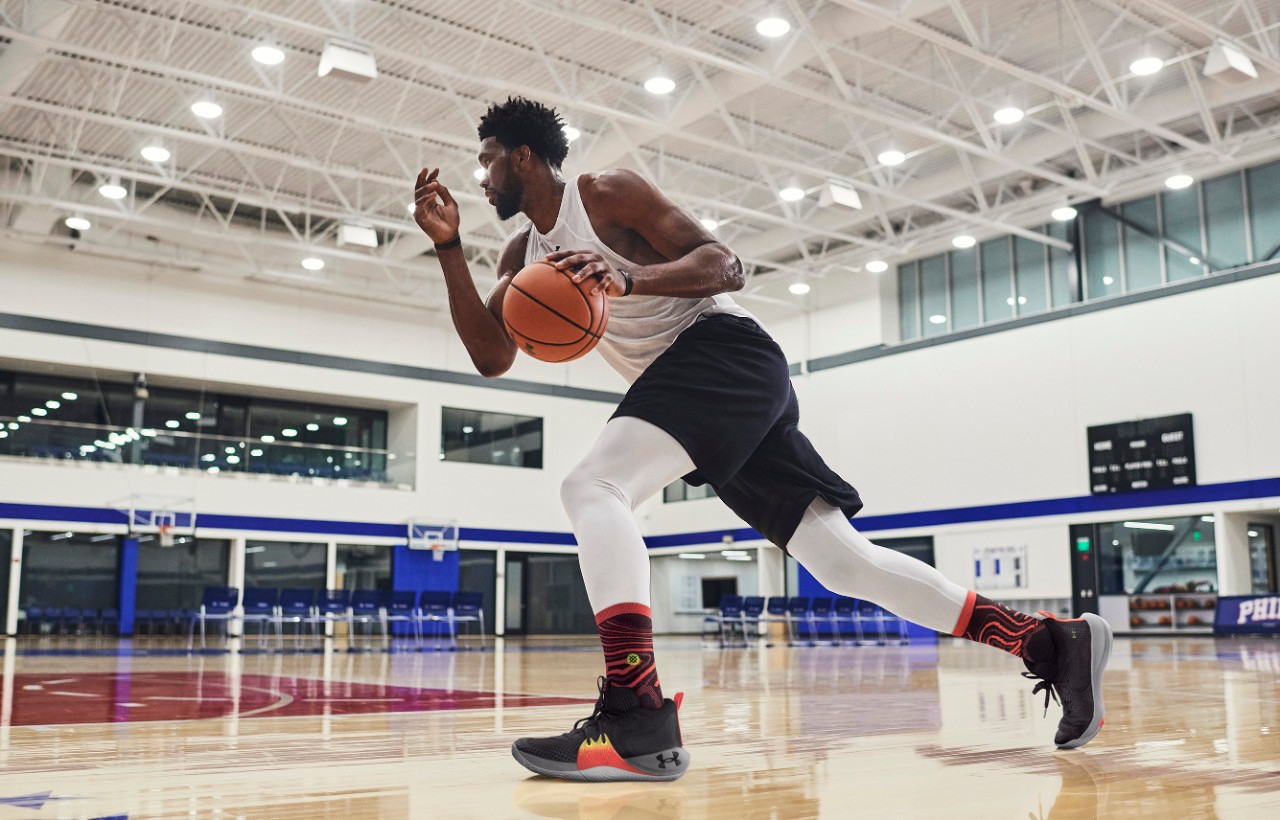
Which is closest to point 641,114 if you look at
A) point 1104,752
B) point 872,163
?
point 872,163

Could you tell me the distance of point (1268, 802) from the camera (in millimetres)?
1795

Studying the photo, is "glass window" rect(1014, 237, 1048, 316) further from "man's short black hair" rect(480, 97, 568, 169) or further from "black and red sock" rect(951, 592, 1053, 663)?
"man's short black hair" rect(480, 97, 568, 169)

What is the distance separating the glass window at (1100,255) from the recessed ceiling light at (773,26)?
9.29 meters

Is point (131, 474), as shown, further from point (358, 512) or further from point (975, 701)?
point (975, 701)

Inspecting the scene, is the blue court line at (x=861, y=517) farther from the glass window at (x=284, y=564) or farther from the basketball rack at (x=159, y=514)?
the glass window at (x=284, y=564)

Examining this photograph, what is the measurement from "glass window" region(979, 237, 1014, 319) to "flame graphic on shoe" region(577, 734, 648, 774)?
19547 mm

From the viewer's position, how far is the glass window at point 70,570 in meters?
19.2

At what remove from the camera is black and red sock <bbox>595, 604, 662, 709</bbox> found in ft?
7.13

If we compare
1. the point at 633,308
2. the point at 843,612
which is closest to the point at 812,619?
the point at 843,612

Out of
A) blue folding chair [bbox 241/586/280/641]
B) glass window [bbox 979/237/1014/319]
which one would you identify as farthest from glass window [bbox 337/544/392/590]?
glass window [bbox 979/237/1014/319]

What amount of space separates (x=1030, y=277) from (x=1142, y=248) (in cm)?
204

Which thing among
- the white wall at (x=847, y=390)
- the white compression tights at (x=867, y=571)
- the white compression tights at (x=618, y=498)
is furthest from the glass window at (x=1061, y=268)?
the white compression tights at (x=618, y=498)

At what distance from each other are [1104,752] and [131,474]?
779 inches

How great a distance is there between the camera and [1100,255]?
757 inches
